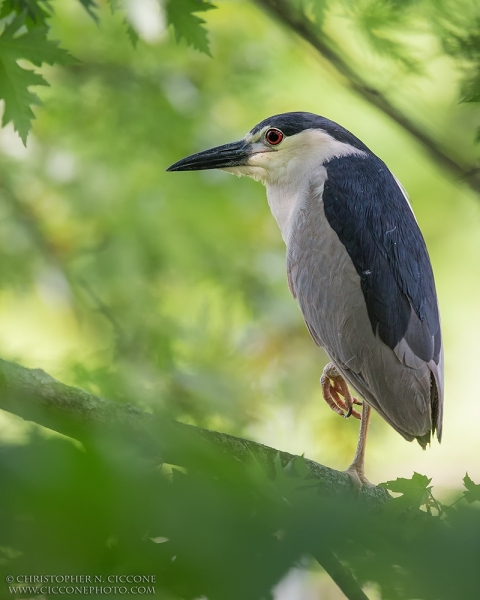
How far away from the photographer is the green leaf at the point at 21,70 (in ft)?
5.54

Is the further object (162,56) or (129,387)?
(162,56)

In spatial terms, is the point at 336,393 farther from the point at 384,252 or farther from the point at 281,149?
the point at 281,149

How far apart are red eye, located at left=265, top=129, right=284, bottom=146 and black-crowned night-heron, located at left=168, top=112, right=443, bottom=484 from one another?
92mm

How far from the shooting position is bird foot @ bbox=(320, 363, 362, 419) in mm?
2490

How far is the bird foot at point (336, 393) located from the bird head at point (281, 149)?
2.33 ft

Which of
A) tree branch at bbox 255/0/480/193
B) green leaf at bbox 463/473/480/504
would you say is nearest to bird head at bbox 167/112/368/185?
tree branch at bbox 255/0/480/193

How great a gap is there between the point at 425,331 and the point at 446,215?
279 cm

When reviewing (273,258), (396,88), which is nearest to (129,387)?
(396,88)

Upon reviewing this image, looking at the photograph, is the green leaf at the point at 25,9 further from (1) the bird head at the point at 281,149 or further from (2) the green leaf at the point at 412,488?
(2) the green leaf at the point at 412,488

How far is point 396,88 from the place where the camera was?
2.45 meters

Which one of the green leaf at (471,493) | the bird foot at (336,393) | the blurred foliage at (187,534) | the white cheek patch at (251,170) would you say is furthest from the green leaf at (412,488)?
the white cheek patch at (251,170)

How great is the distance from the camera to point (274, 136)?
250 centimetres

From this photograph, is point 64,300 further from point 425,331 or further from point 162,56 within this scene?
point 425,331

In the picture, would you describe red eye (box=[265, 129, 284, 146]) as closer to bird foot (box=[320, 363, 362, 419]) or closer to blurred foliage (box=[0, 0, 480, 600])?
blurred foliage (box=[0, 0, 480, 600])
